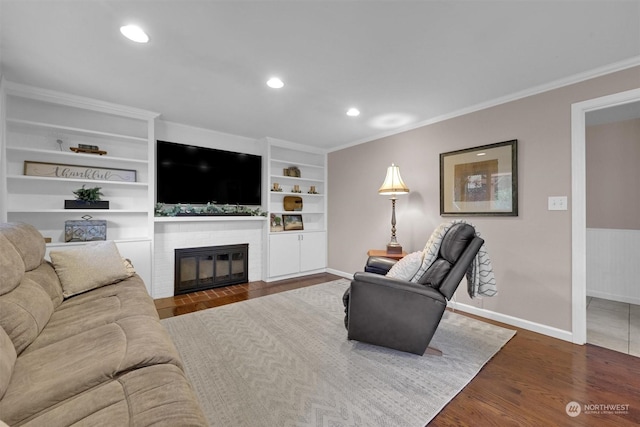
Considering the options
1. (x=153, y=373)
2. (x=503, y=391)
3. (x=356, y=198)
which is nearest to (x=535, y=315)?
(x=503, y=391)

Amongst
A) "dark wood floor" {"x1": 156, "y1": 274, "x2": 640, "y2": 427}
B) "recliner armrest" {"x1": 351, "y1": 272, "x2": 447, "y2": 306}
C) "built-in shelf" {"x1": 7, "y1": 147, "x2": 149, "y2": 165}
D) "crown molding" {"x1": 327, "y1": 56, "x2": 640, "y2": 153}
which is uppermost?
"crown molding" {"x1": 327, "y1": 56, "x2": 640, "y2": 153}

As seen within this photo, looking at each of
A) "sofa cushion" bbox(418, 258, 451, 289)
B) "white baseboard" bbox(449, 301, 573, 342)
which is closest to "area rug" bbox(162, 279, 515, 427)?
"white baseboard" bbox(449, 301, 573, 342)

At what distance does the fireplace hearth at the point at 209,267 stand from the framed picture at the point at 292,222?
29.3 inches

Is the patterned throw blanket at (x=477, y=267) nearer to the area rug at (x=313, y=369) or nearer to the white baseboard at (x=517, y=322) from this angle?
the area rug at (x=313, y=369)

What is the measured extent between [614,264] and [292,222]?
4.34m

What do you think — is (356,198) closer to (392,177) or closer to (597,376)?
(392,177)

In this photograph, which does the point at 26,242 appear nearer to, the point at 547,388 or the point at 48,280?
the point at 48,280

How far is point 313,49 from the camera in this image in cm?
192

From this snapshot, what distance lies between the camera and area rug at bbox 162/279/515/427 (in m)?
1.47

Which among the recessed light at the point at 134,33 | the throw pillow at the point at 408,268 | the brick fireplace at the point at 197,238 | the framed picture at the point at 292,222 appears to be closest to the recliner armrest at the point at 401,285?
the throw pillow at the point at 408,268

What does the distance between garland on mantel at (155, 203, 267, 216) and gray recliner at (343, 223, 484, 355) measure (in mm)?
2507

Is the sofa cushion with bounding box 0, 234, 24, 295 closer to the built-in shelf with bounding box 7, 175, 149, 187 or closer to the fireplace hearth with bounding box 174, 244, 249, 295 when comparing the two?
the built-in shelf with bounding box 7, 175, 149, 187

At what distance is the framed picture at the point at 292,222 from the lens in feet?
15.1

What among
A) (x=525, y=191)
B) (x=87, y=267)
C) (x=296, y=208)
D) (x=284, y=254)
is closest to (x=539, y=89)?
(x=525, y=191)
